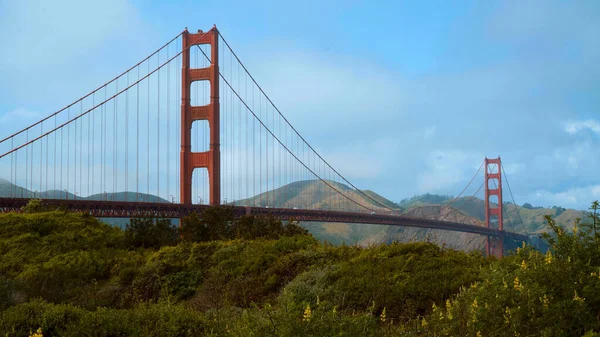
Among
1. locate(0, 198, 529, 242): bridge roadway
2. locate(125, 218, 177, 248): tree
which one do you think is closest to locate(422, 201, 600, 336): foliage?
locate(125, 218, 177, 248): tree

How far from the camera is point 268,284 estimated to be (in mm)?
13516

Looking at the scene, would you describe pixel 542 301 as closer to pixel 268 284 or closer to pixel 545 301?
pixel 545 301

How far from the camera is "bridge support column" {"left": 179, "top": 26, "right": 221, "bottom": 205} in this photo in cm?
4350

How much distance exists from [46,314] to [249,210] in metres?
34.6


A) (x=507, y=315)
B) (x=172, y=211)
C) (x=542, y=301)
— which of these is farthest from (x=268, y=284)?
(x=172, y=211)

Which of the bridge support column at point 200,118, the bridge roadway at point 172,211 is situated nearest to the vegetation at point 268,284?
the bridge roadway at point 172,211

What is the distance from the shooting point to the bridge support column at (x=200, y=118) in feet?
143

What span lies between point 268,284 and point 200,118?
32.3 metres

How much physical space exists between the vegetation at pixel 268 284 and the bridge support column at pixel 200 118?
61.0ft

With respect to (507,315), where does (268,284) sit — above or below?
below

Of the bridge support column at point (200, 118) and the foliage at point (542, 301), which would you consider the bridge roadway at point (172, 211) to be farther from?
the foliage at point (542, 301)

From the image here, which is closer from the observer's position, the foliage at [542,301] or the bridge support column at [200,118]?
the foliage at [542,301]

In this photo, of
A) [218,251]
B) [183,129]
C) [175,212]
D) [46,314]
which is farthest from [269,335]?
[183,129]

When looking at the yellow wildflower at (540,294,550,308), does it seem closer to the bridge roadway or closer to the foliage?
the foliage
